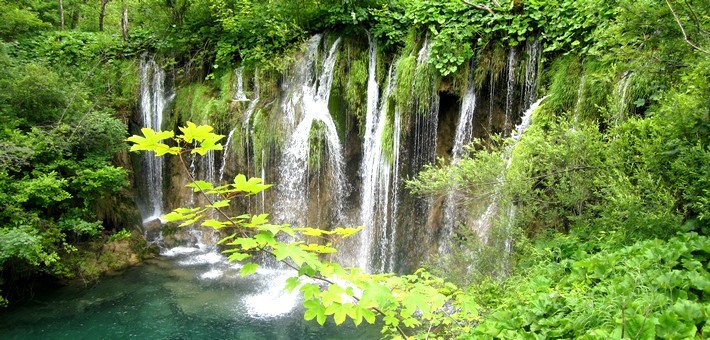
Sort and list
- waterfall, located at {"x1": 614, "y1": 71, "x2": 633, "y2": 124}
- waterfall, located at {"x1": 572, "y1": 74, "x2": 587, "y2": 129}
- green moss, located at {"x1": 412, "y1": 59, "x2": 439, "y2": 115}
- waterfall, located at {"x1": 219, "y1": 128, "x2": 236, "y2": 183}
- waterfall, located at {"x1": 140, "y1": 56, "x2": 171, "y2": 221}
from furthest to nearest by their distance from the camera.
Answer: waterfall, located at {"x1": 140, "y1": 56, "x2": 171, "y2": 221}
waterfall, located at {"x1": 219, "y1": 128, "x2": 236, "y2": 183}
green moss, located at {"x1": 412, "y1": 59, "x2": 439, "y2": 115}
waterfall, located at {"x1": 572, "y1": 74, "x2": 587, "y2": 129}
waterfall, located at {"x1": 614, "y1": 71, "x2": 633, "y2": 124}

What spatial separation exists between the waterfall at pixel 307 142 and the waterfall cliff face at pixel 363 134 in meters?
0.03

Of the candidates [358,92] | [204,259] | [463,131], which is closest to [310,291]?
[463,131]

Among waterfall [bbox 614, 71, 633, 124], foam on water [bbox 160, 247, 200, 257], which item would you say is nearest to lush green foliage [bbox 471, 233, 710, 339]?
waterfall [bbox 614, 71, 633, 124]

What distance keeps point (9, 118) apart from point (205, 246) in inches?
223

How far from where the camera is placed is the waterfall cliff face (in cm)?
866

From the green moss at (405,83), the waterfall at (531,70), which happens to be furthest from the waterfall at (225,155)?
the waterfall at (531,70)

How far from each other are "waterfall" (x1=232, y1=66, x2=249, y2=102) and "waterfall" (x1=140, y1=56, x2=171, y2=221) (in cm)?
287

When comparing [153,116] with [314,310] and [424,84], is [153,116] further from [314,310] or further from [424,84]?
[314,310]

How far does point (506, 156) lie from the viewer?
6027 mm

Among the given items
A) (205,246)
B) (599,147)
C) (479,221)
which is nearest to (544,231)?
(599,147)

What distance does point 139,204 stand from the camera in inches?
520

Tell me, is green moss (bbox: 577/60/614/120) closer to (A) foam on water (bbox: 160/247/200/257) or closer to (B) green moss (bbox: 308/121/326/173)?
(B) green moss (bbox: 308/121/326/173)

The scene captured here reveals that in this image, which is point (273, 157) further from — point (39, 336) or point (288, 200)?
point (39, 336)

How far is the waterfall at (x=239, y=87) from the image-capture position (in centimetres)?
1181
